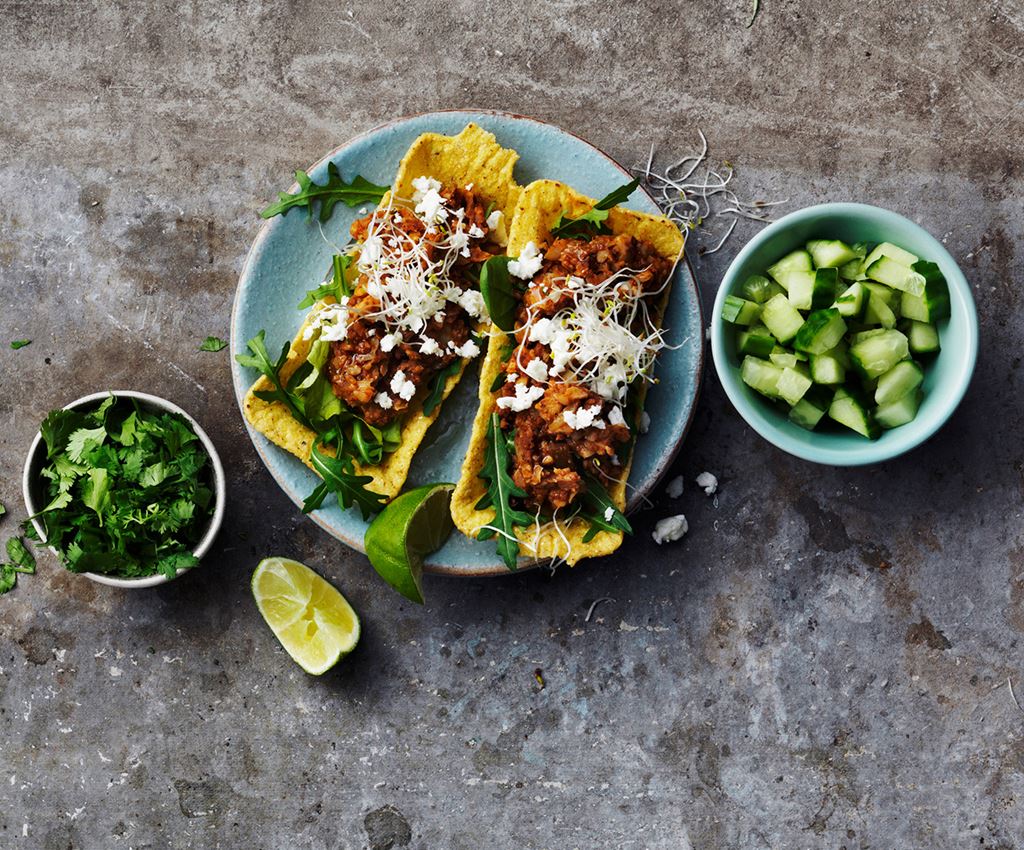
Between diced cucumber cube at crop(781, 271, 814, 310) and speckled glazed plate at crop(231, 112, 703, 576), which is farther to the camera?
speckled glazed plate at crop(231, 112, 703, 576)

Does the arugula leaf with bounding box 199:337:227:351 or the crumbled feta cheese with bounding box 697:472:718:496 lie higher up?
the arugula leaf with bounding box 199:337:227:351

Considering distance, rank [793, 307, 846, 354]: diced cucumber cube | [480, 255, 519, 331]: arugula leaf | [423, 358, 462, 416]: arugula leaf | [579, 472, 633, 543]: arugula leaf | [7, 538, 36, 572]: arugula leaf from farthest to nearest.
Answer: [7, 538, 36, 572]: arugula leaf → [423, 358, 462, 416]: arugula leaf → [579, 472, 633, 543]: arugula leaf → [480, 255, 519, 331]: arugula leaf → [793, 307, 846, 354]: diced cucumber cube

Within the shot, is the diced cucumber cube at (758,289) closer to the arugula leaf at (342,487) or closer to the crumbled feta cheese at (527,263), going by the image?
the crumbled feta cheese at (527,263)

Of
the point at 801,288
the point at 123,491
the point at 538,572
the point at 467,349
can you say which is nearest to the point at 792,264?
the point at 801,288

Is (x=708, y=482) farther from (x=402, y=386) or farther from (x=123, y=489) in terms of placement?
(x=123, y=489)

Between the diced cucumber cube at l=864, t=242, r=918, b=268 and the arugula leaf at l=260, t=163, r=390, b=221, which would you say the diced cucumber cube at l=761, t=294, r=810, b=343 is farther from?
the arugula leaf at l=260, t=163, r=390, b=221

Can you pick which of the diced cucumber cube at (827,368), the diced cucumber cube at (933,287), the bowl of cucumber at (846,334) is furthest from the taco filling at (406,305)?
the diced cucumber cube at (933,287)

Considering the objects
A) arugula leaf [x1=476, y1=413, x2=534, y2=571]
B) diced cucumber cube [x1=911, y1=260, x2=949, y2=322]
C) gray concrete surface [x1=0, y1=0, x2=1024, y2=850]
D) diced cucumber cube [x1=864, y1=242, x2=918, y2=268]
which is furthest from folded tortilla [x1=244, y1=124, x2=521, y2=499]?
diced cucumber cube [x1=911, y1=260, x2=949, y2=322]

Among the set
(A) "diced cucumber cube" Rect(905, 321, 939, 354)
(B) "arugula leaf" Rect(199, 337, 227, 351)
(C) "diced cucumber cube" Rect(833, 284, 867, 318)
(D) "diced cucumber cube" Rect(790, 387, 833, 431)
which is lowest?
(B) "arugula leaf" Rect(199, 337, 227, 351)

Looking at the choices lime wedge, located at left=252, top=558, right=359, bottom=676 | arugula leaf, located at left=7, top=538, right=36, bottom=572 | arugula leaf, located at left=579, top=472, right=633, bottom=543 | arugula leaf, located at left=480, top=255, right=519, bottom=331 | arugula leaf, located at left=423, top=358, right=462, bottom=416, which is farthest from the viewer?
arugula leaf, located at left=7, top=538, right=36, bottom=572
